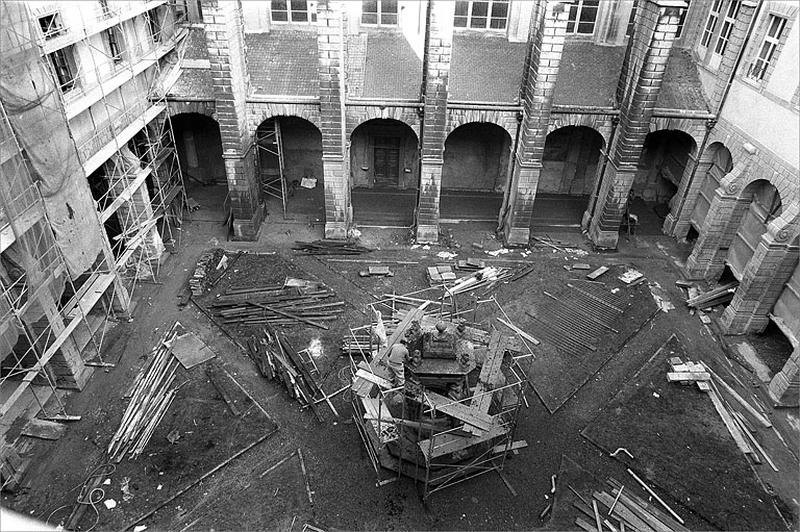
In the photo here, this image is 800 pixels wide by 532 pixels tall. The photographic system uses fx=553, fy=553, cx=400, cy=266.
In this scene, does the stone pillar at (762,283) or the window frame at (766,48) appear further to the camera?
the window frame at (766,48)

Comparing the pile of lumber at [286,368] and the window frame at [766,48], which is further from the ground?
the window frame at [766,48]

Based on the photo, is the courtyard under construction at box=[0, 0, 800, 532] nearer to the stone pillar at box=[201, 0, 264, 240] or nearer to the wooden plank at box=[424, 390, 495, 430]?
the stone pillar at box=[201, 0, 264, 240]

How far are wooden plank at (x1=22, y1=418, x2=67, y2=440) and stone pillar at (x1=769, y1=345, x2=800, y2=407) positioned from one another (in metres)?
20.0

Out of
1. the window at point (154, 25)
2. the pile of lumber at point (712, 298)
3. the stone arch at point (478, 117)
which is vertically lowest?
the pile of lumber at point (712, 298)

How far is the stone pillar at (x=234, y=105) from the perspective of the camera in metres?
18.7

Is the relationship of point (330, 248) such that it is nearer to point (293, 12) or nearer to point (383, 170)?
point (383, 170)

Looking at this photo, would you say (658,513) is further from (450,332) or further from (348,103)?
(348,103)

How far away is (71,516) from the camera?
12.6m

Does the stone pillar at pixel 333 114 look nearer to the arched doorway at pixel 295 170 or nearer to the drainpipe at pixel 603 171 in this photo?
the arched doorway at pixel 295 170

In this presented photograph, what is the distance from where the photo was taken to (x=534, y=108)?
20.3 metres

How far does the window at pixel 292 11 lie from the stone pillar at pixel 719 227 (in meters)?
18.3

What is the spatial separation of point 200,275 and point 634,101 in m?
17.0

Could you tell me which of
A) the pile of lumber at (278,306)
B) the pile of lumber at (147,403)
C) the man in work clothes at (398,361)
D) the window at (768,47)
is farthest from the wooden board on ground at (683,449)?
the pile of lumber at (147,403)

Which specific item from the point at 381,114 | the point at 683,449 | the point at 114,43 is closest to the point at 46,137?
the point at 114,43
